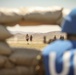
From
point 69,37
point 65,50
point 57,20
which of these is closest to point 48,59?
point 65,50

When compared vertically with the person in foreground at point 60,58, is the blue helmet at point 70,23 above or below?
above

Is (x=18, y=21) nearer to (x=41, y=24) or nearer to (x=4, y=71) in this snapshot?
(x=41, y=24)

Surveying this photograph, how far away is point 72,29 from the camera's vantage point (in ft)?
2.73

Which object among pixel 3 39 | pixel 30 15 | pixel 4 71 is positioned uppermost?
pixel 30 15

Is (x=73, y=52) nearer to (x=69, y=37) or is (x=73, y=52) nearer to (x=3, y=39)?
(x=69, y=37)

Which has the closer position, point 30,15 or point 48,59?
point 48,59

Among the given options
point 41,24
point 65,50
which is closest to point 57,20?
point 41,24

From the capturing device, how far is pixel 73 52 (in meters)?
0.75

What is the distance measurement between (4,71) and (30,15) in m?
0.29

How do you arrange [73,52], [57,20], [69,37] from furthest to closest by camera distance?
[57,20] < [69,37] < [73,52]

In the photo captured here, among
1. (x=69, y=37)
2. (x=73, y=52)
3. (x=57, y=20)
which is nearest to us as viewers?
(x=73, y=52)

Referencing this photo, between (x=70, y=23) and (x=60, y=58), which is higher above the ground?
(x=70, y=23)

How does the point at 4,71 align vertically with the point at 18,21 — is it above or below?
below

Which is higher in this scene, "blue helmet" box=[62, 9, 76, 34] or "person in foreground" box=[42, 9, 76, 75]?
"blue helmet" box=[62, 9, 76, 34]
